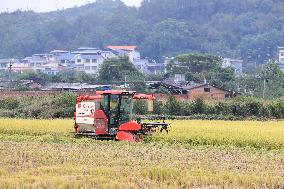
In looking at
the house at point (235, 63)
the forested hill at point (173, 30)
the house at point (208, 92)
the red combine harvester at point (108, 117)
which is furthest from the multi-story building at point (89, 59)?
the red combine harvester at point (108, 117)

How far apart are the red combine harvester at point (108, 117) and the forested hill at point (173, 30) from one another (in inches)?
3389

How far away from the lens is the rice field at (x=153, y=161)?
38.6 ft

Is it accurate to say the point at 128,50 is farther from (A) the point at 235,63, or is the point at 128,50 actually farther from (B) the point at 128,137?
(B) the point at 128,137

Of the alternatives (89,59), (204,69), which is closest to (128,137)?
(204,69)

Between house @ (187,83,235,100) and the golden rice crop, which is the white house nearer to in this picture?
house @ (187,83,235,100)

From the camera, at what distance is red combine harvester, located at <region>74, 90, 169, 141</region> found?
21.0 m

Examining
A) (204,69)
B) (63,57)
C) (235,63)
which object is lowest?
(204,69)

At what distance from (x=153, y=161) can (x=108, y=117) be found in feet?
22.7

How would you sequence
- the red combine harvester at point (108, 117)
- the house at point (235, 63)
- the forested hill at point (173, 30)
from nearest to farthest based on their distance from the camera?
the red combine harvester at point (108, 117) → the house at point (235, 63) → the forested hill at point (173, 30)

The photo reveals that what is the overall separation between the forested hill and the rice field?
8783 cm

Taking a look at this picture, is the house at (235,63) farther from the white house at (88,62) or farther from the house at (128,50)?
the white house at (88,62)

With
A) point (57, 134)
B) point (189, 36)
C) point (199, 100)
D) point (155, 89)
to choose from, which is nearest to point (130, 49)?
point (189, 36)

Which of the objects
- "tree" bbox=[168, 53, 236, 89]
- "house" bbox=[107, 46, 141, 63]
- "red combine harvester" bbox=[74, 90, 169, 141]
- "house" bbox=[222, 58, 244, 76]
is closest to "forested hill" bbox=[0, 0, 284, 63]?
"house" bbox=[107, 46, 141, 63]

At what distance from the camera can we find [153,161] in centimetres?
1475
